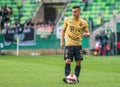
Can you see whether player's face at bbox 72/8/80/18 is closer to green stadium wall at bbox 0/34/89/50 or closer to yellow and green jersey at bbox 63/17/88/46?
yellow and green jersey at bbox 63/17/88/46

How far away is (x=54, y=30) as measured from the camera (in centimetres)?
3922

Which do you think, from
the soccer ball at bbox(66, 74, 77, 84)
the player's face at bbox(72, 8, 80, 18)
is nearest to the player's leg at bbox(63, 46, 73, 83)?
the soccer ball at bbox(66, 74, 77, 84)

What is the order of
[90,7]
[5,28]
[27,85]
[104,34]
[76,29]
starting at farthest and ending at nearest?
[90,7], [5,28], [104,34], [76,29], [27,85]

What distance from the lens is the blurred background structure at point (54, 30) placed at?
124ft

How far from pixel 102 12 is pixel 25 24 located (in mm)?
6571

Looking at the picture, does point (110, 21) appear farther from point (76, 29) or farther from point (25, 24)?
point (76, 29)

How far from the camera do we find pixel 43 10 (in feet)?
149

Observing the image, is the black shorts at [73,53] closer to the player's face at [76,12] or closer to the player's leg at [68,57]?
the player's leg at [68,57]

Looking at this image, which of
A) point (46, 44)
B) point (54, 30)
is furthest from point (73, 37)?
point (54, 30)

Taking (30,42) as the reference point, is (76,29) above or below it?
above

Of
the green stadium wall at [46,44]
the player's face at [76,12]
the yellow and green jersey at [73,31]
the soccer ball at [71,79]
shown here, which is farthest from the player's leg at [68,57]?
the green stadium wall at [46,44]

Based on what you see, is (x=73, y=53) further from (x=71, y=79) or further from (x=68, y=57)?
(x=71, y=79)

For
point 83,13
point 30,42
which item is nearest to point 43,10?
point 83,13

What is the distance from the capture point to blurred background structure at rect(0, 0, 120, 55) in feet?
124
